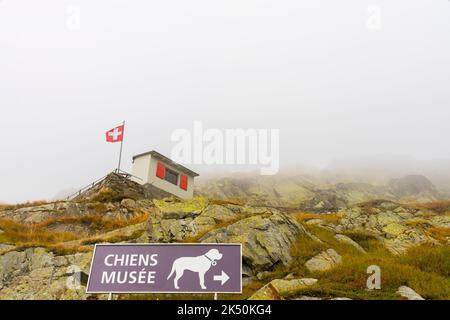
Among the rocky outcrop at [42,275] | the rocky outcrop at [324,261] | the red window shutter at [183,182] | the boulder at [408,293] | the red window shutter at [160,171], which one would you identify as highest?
the red window shutter at [160,171]

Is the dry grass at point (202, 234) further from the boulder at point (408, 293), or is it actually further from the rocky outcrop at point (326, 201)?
the rocky outcrop at point (326, 201)

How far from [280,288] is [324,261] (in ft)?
16.7

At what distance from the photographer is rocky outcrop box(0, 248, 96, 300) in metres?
16.6

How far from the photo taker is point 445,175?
559 ft

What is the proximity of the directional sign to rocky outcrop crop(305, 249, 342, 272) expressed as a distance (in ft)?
22.2

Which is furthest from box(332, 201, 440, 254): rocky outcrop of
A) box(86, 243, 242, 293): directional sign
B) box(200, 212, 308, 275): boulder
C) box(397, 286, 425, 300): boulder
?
box(86, 243, 242, 293): directional sign

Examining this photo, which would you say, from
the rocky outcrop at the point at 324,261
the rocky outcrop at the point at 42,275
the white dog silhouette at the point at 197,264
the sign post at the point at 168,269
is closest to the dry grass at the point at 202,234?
the rocky outcrop at the point at 324,261

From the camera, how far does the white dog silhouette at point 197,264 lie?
12672mm

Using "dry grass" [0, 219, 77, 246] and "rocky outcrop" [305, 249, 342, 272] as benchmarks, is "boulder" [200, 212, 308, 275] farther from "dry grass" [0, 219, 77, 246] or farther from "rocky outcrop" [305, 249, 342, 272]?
"dry grass" [0, 219, 77, 246]

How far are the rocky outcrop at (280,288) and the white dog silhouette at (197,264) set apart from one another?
5.55 feet

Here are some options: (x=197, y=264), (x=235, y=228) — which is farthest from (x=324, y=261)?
(x=197, y=264)
